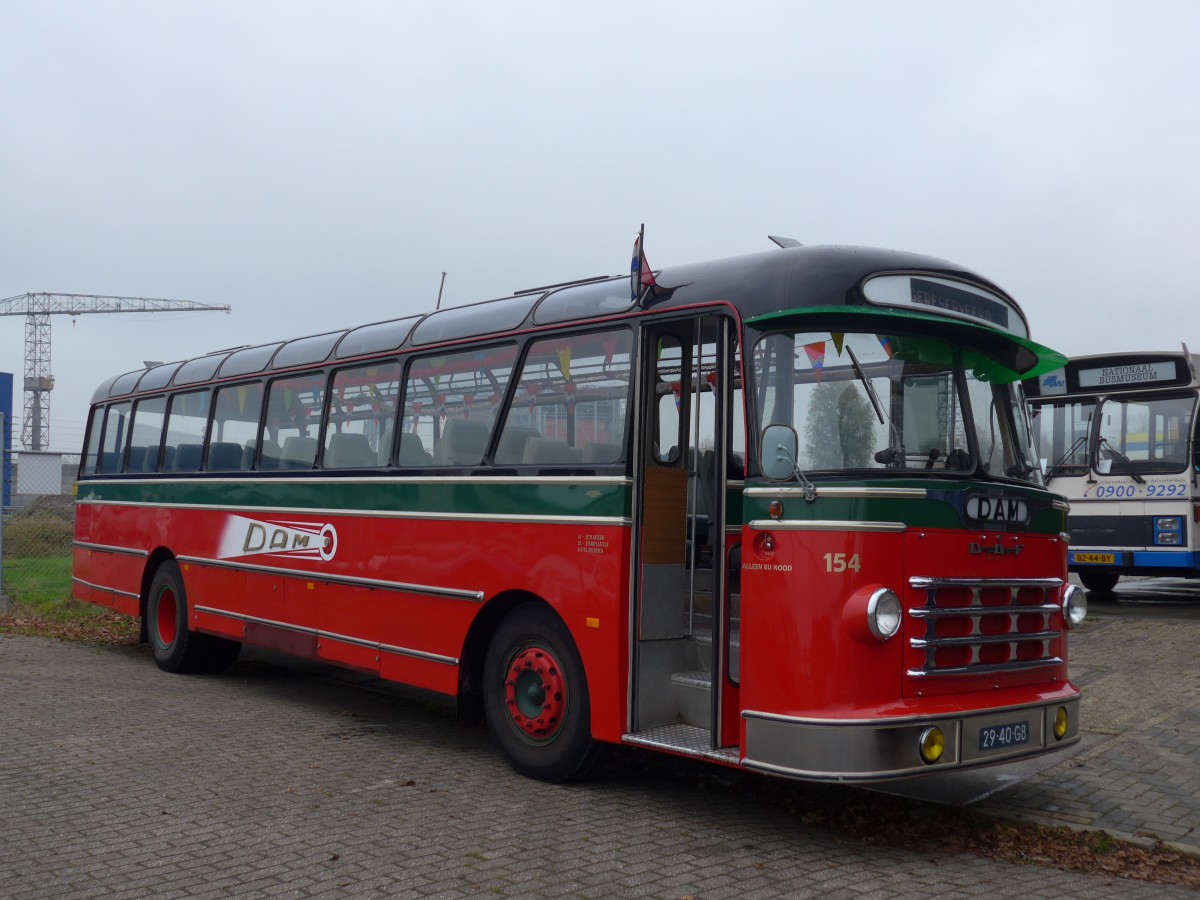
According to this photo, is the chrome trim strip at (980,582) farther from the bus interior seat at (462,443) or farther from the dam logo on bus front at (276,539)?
the dam logo on bus front at (276,539)

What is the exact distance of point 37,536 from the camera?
72.9 ft

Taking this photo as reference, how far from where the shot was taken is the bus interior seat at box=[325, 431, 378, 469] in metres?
9.42

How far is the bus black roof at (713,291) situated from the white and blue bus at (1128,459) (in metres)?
10.3

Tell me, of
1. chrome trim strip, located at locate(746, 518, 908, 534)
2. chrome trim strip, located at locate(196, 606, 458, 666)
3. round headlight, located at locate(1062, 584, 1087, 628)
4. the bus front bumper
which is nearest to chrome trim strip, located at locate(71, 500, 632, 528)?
chrome trim strip, located at locate(196, 606, 458, 666)

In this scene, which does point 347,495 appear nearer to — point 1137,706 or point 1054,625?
point 1054,625

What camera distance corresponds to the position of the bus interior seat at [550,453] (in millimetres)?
7434

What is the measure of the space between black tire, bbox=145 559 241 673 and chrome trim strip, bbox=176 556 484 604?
44cm

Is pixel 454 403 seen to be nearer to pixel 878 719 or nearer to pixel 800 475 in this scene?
pixel 800 475

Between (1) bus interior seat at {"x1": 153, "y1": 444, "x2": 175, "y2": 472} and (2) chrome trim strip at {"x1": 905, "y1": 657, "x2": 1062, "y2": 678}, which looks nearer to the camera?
(2) chrome trim strip at {"x1": 905, "y1": 657, "x2": 1062, "y2": 678}

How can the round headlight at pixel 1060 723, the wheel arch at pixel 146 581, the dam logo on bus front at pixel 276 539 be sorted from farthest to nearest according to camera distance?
the wheel arch at pixel 146 581
the dam logo on bus front at pixel 276 539
the round headlight at pixel 1060 723

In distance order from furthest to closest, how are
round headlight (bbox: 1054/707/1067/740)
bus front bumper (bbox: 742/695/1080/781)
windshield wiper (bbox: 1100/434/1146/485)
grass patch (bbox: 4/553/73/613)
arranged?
grass patch (bbox: 4/553/73/613) → windshield wiper (bbox: 1100/434/1146/485) → round headlight (bbox: 1054/707/1067/740) → bus front bumper (bbox: 742/695/1080/781)

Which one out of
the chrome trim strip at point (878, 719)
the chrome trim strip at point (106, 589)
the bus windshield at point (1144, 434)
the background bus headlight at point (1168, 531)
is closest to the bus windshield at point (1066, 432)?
the bus windshield at point (1144, 434)

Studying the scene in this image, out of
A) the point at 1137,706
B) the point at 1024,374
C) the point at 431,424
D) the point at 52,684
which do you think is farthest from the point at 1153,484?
the point at 52,684

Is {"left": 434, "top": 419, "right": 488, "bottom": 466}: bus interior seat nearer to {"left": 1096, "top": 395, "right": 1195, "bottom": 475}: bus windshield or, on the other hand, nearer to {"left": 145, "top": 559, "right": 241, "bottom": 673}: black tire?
{"left": 145, "top": 559, "right": 241, "bottom": 673}: black tire
